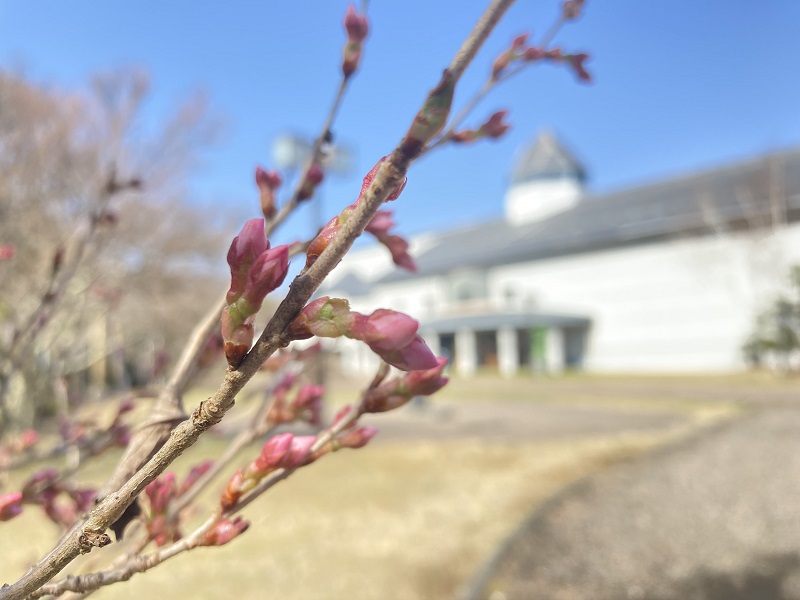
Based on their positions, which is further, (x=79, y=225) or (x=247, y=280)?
(x=79, y=225)

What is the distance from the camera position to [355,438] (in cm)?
83

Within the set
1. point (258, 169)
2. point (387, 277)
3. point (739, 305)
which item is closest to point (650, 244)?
point (739, 305)

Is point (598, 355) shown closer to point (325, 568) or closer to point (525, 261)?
point (525, 261)

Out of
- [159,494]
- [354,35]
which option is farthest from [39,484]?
[354,35]

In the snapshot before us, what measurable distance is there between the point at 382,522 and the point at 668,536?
→ 2.42 metres

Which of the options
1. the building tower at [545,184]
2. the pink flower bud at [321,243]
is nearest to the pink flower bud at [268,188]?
the pink flower bud at [321,243]

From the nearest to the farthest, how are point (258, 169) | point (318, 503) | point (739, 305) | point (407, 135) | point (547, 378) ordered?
1. point (407, 135)
2. point (258, 169)
3. point (318, 503)
4. point (739, 305)
5. point (547, 378)

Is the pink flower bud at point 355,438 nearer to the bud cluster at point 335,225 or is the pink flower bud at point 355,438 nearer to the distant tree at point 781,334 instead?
the bud cluster at point 335,225

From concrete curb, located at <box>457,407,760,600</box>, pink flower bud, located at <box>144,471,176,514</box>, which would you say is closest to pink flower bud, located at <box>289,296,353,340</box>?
pink flower bud, located at <box>144,471,176,514</box>

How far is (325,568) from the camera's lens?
4367mm

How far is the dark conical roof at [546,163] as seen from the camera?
30.2 m

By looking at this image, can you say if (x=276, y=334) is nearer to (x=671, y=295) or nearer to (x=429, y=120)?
(x=429, y=120)

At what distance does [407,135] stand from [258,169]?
713mm

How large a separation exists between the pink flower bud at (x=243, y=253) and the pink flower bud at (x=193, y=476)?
785 mm
